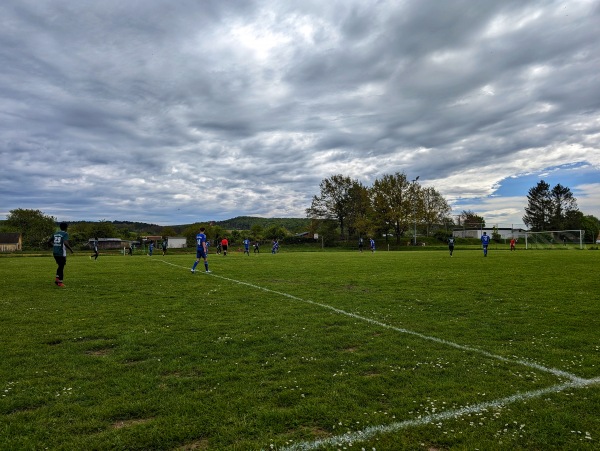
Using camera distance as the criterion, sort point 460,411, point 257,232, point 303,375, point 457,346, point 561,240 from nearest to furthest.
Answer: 1. point 460,411
2. point 303,375
3. point 457,346
4. point 561,240
5. point 257,232

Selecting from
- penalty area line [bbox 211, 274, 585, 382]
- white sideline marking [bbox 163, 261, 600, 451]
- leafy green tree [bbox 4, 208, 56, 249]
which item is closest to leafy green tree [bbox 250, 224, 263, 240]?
leafy green tree [bbox 4, 208, 56, 249]

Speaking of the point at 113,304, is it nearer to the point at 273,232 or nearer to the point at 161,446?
the point at 161,446

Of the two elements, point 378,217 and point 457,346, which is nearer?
point 457,346

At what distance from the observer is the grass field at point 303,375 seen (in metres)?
3.53

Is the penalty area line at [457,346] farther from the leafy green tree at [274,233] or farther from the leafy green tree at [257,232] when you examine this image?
the leafy green tree at [257,232]

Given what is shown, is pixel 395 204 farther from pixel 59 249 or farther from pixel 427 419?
pixel 427 419

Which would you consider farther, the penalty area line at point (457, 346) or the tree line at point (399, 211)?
the tree line at point (399, 211)

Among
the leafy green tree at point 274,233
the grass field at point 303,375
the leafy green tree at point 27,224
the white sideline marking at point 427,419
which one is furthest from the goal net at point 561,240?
the leafy green tree at point 27,224

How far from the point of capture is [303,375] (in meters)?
5.05

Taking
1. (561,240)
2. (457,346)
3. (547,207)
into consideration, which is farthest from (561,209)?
(457,346)

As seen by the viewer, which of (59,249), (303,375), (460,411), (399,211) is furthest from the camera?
(399,211)

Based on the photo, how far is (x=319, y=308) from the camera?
32.2ft

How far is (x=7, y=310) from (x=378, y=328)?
9.53 m

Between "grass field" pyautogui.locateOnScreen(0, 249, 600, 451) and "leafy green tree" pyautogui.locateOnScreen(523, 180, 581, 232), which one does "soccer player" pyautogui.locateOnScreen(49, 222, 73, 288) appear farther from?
"leafy green tree" pyautogui.locateOnScreen(523, 180, 581, 232)
